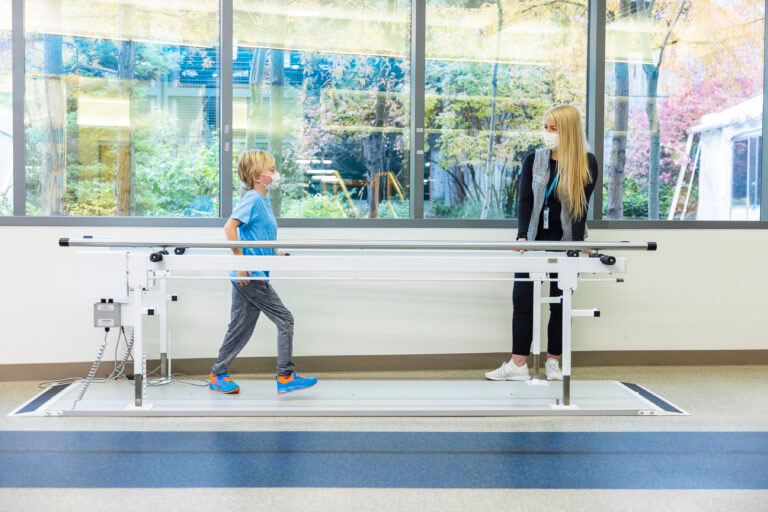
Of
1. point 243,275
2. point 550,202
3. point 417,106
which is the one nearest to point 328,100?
point 417,106

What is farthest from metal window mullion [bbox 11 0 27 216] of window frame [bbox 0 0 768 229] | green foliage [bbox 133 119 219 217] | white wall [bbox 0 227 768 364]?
green foliage [bbox 133 119 219 217]

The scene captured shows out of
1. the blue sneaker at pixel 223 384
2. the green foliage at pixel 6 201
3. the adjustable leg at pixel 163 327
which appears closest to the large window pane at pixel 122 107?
the green foliage at pixel 6 201

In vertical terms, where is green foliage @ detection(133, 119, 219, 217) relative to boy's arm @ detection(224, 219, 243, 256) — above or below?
above

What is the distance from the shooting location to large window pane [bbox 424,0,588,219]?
496 cm

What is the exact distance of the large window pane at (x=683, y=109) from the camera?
512 centimetres

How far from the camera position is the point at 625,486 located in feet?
9.02

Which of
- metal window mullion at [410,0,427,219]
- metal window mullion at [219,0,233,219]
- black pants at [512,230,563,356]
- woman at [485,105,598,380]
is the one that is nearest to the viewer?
woman at [485,105,598,380]

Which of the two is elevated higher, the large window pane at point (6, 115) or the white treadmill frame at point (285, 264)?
the large window pane at point (6, 115)

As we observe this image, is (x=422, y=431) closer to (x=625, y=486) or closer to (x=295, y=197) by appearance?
(x=625, y=486)

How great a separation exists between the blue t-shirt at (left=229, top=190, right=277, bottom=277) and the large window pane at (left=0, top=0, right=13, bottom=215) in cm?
169

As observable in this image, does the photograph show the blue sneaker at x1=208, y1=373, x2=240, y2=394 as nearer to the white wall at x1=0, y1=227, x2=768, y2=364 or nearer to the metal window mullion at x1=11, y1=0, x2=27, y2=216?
the white wall at x1=0, y1=227, x2=768, y2=364

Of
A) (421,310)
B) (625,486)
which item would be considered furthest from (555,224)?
(625,486)

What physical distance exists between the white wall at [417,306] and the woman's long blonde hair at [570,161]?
0.73 metres

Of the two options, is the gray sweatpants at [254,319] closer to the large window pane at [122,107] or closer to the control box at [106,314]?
the control box at [106,314]
